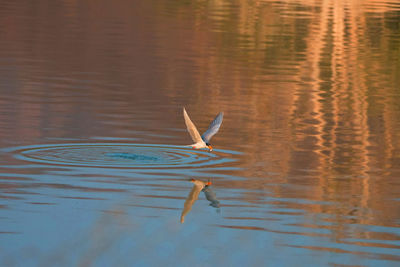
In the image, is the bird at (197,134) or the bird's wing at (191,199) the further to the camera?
the bird at (197,134)

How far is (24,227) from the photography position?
44.9 ft

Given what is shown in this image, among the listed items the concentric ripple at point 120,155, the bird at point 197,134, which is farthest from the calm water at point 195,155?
the bird at point 197,134

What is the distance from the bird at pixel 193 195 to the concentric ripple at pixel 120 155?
1.34m

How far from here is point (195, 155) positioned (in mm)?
19406

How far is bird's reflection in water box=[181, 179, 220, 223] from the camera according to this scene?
49.7 feet

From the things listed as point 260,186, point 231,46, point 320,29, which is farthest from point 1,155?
point 320,29

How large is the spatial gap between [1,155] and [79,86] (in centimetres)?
1071

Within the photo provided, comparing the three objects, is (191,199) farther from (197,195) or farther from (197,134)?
(197,134)

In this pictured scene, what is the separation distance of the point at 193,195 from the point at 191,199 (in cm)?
24

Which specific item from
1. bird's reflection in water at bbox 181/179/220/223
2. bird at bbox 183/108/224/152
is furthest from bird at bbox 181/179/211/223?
bird at bbox 183/108/224/152

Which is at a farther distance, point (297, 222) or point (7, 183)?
point (7, 183)

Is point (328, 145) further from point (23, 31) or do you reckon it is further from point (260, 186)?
→ point (23, 31)

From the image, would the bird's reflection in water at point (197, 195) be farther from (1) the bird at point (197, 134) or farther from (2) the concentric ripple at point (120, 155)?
(2) the concentric ripple at point (120, 155)

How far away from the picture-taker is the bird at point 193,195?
14991 millimetres
